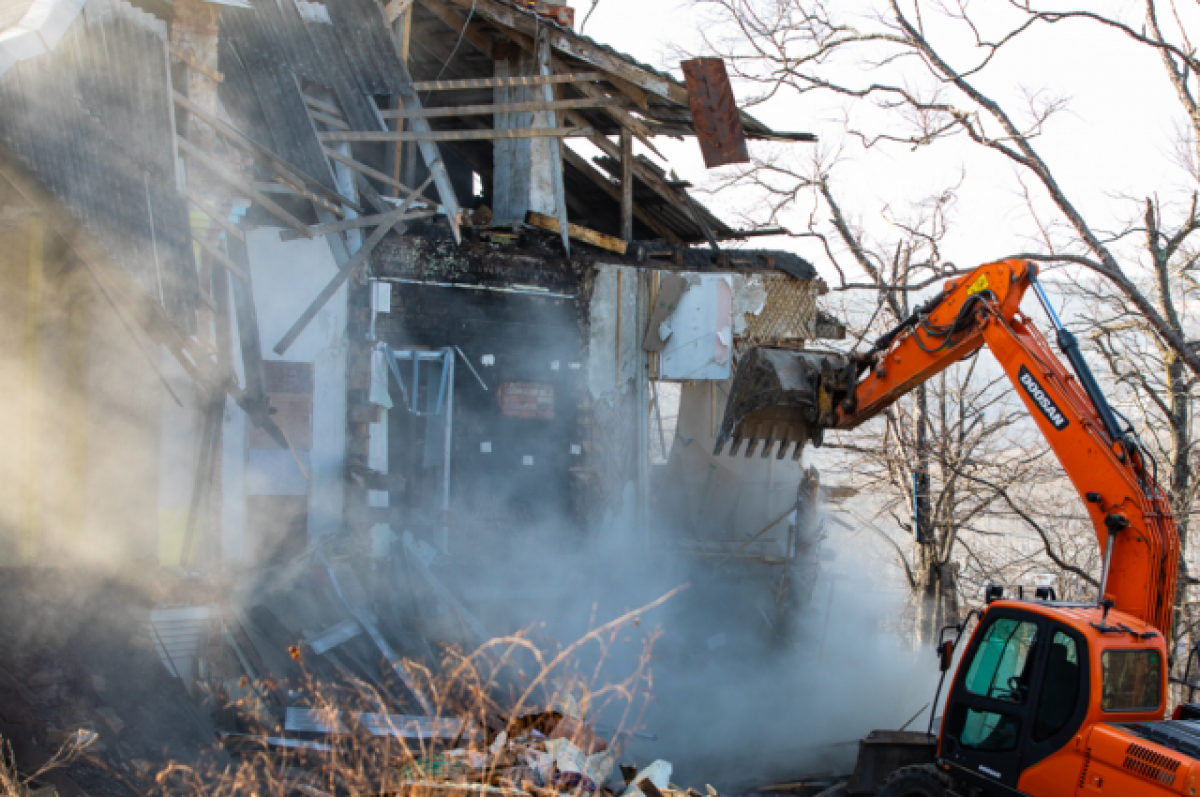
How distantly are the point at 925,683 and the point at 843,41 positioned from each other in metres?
10.7

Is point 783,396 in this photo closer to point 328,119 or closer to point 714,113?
point 328,119

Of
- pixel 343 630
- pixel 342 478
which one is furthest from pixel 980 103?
pixel 343 630

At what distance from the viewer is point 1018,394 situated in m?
6.34

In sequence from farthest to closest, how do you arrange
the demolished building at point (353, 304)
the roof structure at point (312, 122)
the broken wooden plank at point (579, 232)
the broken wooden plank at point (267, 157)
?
the broken wooden plank at point (579, 232)
the broken wooden plank at point (267, 157)
the demolished building at point (353, 304)
the roof structure at point (312, 122)

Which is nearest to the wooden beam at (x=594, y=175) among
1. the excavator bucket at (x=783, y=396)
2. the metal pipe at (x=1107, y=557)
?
the excavator bucket at (x=783, y=396)

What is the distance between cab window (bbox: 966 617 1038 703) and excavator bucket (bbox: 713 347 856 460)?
7.15 feet

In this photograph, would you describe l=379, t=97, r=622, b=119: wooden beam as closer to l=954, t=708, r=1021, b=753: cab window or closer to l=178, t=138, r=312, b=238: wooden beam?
l=178, t=138, r=312, b=238: wooden beam

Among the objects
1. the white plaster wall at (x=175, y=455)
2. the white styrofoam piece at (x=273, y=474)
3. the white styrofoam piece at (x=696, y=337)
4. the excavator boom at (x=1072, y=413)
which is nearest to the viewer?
the excavator boom at (x=1072, y=413)

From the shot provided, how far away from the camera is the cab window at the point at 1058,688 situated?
5246 millimetres

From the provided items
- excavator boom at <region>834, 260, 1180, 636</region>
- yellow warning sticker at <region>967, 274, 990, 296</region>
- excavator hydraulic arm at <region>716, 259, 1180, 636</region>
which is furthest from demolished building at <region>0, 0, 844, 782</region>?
yellow warning sticker at <region>967, 274, 990, 296</region>

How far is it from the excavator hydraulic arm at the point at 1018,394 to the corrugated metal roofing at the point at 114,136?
465 cm

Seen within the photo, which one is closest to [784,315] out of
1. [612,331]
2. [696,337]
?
[696,337]

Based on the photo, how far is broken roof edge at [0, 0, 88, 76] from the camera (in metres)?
4.00

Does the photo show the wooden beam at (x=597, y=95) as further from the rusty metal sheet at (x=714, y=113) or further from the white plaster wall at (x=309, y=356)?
the white plaster wall at (x=309, y=356)
